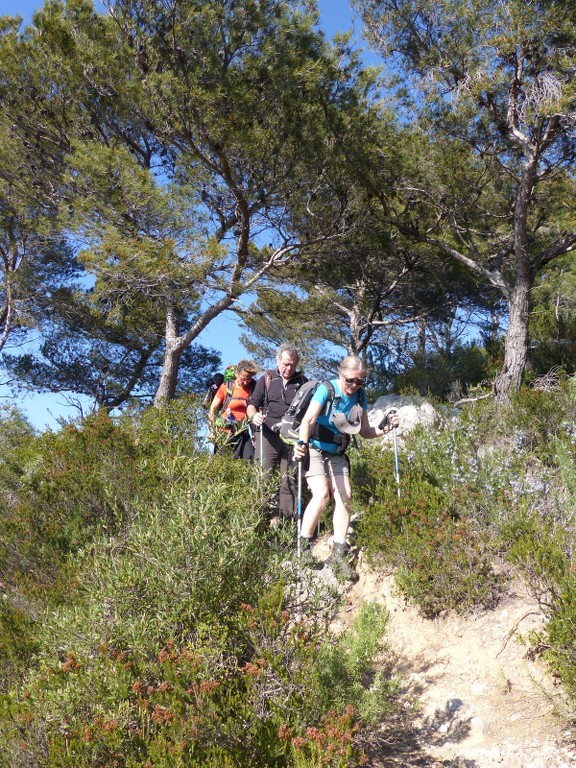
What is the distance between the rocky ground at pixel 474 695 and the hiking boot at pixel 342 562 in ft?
1.06

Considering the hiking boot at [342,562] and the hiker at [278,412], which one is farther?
the hiker at [278,412]

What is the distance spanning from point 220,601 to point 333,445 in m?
1.63

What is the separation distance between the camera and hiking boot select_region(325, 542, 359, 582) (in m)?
3.80

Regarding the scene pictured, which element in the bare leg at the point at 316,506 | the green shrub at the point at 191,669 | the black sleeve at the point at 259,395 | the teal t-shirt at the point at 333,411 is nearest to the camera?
the green shrub at the point at 191,669

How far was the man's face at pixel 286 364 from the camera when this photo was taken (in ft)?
16.1

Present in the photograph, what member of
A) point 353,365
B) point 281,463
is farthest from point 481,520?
point 281,463

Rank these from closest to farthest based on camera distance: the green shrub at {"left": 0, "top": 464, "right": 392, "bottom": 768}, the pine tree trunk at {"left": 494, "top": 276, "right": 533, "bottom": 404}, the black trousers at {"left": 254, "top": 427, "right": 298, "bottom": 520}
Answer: the green shrub at {"left": 0, "top": 464, "right": 392, "bottom": 768} < the black trousers at {"left": 254, "top": 427, "right": 298, "bottom": 520} < the pine tree trunk at {"left": 494, "top": 276, "right": 533, "bottom": 404}

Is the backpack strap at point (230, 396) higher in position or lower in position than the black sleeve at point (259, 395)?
higher

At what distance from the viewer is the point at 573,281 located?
424 inches

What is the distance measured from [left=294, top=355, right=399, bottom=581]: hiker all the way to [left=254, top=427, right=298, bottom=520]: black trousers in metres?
0.59

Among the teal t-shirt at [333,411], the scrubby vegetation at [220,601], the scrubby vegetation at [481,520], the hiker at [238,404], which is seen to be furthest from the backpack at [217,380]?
the teal t-shirt at [333,411]

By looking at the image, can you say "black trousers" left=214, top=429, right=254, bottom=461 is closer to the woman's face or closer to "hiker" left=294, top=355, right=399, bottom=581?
"hiker" left=294, top=355, right=399, bottom=581

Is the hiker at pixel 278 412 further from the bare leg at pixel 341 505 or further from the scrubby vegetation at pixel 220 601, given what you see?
the bare leg at pixel 341 505

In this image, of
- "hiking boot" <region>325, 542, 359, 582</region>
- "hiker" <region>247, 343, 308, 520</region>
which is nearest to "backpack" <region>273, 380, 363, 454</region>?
"hiker" <region>247, 343, 308, 520</region>
